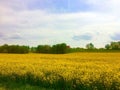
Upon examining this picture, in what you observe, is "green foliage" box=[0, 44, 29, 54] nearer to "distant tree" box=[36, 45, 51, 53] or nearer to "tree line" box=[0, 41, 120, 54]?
"tree line" box=[0, 41, 120, 54]

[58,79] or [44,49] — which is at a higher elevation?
[44,49]

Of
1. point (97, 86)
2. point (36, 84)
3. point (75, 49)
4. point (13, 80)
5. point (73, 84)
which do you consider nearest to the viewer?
point (97, 86)

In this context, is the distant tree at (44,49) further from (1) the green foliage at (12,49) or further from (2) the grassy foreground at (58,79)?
(2) the grassy foreground at (58,79)

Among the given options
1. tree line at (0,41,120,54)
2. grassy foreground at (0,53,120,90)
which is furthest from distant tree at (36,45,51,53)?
grassy foreground at (0,53,120,90)

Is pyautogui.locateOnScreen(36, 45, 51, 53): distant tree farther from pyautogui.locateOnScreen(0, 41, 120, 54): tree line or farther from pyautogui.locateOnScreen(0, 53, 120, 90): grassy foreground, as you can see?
pyautogui.locateOnScreen(0, 53, 120, 90): grassy foreground

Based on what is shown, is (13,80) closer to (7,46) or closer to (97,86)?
(97,86)

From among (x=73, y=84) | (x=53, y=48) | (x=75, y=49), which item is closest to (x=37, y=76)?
(x=73, y=84)

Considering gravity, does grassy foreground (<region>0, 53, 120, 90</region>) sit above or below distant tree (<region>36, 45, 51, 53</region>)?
below

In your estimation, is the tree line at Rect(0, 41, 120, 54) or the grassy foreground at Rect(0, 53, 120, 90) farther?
the tree line at Rect(0, 41, 120, 54)

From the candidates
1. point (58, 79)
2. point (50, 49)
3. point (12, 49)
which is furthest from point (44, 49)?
point (58, 79)

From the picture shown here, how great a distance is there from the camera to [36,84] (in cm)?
1917

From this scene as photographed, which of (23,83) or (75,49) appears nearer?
(23,83)

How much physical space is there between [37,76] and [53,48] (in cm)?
5213

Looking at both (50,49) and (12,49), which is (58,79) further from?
(12,49)
